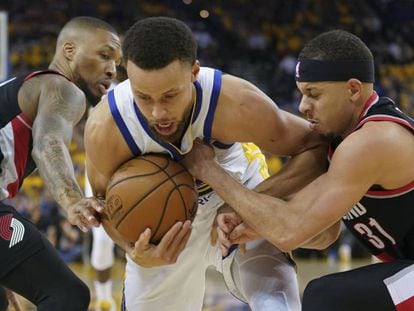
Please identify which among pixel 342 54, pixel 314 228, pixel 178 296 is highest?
pixel 342 54

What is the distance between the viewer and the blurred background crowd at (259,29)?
14.1 meters

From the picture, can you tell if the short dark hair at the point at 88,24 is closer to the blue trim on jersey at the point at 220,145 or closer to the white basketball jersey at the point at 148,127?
the white basketball jersey at the point at 148,127

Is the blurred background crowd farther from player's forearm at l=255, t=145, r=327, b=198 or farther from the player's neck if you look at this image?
player's forearm at l=255, t=145, r=327, b=198

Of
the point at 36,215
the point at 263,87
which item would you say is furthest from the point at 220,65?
the point at 36,215

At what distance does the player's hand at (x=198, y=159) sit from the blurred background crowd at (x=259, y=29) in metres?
9.57

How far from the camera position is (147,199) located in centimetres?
313

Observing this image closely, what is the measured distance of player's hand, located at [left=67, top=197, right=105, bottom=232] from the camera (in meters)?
3.13

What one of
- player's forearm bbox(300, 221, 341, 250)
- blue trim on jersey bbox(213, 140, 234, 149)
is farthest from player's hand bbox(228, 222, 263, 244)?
blue trim on jersey bbox(213, 140, 234, 149)

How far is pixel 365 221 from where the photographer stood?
3.18 m

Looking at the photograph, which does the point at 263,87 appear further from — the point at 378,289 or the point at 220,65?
the point at 378,289

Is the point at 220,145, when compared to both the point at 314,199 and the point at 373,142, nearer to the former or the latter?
the point at 314,199

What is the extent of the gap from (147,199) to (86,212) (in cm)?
26

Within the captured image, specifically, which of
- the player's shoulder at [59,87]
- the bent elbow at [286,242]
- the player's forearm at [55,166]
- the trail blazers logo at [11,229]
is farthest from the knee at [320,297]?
the player's shoulder at [59,87]

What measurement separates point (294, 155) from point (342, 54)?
0.55 metres
